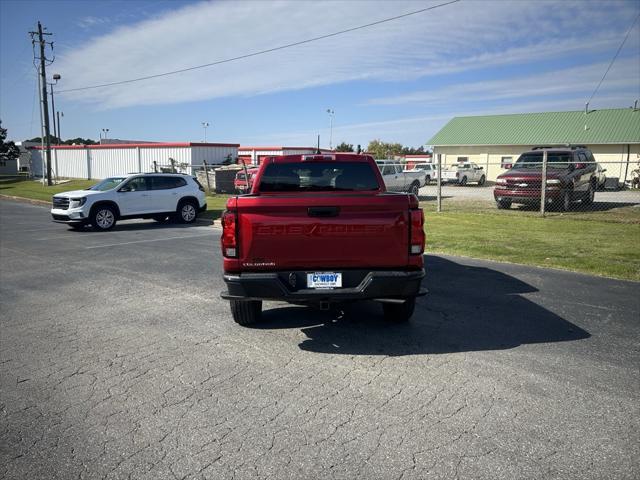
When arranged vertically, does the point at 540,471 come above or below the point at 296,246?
below

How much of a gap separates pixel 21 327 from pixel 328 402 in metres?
4.01

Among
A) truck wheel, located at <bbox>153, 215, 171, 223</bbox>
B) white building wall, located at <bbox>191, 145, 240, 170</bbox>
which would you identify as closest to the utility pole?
white building wall, located at <bbox>191, 145, 240, 170</bbox>

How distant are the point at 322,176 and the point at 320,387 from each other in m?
2.74

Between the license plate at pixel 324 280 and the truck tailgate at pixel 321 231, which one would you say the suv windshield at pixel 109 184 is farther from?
the license plate at pixel 324 280

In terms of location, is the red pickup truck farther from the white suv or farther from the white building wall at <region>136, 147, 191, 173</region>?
the white building wall at <region>136, 147, 191, 173</region>

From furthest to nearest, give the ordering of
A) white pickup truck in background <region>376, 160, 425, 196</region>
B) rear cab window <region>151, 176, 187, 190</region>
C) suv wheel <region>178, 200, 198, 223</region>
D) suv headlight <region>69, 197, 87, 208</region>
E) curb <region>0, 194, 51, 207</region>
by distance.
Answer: curb <region>0, 194, 51, 207</region>, white pickup truck in background <region>376, 160, 425, 196</region>, suv wheel <region>178, 200, 198, 223</region>, rear cab window <region>151, 176, 187, 190</region>, suv headlight <region>69, 197, 87, 208</region>

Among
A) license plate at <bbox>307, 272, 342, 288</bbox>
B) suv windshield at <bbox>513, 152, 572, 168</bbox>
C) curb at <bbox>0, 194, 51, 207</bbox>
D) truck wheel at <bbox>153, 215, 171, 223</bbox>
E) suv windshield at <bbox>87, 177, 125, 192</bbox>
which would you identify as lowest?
truck wheel at <bbox>153, 215, 171, 223</bbox>

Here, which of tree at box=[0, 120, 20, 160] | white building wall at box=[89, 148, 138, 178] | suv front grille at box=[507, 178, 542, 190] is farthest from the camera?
tree at box=[0, 120, 20, 160]

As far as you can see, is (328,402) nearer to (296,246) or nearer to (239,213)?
(296,246)

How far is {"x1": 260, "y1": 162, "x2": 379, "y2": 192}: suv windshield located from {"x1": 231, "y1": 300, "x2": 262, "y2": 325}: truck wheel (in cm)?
146

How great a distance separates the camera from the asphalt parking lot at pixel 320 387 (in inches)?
121

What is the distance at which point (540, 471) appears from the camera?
2941 millimetres

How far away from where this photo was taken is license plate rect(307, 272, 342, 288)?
4.81m

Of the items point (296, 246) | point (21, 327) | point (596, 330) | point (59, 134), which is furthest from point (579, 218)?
point (59, 134)
